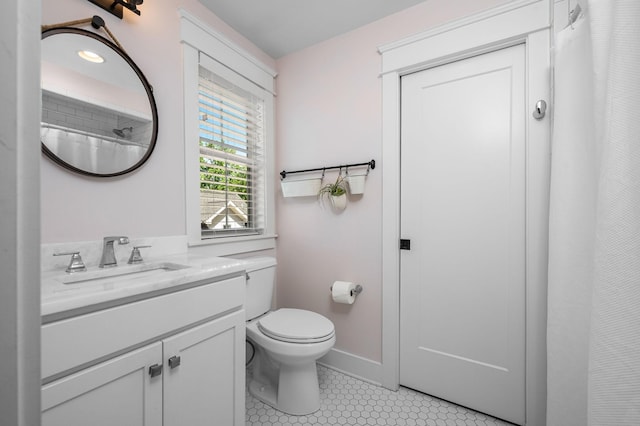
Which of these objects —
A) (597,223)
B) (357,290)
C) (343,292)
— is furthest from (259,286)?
(597,223)

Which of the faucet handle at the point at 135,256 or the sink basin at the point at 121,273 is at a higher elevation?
the faucet handle at the point at 135,256

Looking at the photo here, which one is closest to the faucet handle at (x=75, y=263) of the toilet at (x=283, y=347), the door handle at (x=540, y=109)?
the toilet at (x=283, y=347)

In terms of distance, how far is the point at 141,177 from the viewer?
140 centimetres

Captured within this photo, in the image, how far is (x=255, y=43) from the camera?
2.05m

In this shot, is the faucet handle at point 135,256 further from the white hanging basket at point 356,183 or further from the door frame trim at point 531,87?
the door frame trim at point 531,87

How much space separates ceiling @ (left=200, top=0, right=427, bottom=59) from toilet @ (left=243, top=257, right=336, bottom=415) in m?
1.52

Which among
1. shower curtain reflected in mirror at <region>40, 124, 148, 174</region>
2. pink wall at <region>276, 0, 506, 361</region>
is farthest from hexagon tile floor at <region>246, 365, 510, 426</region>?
shower curtain reflected in mirror at <region>40, 124, 148, 174</region>

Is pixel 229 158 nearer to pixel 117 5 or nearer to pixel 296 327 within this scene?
pixel 117 5

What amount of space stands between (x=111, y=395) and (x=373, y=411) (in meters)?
1.27

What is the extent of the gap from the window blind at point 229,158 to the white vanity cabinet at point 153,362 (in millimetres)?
725

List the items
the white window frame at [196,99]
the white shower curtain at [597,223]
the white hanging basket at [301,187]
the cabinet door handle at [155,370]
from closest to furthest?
1. the white shower curtain at [597,223]
2. the cabinet door handle at [155,370]
3. the white window frame at [196,99]
4. the white hanging basket at [301,187]

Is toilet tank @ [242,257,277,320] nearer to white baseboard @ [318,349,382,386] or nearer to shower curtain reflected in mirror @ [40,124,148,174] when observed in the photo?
white baseboard @ [318,349,382,386]

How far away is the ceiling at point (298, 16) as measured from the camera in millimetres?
1680

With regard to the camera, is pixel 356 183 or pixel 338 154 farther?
pixel 338 154
